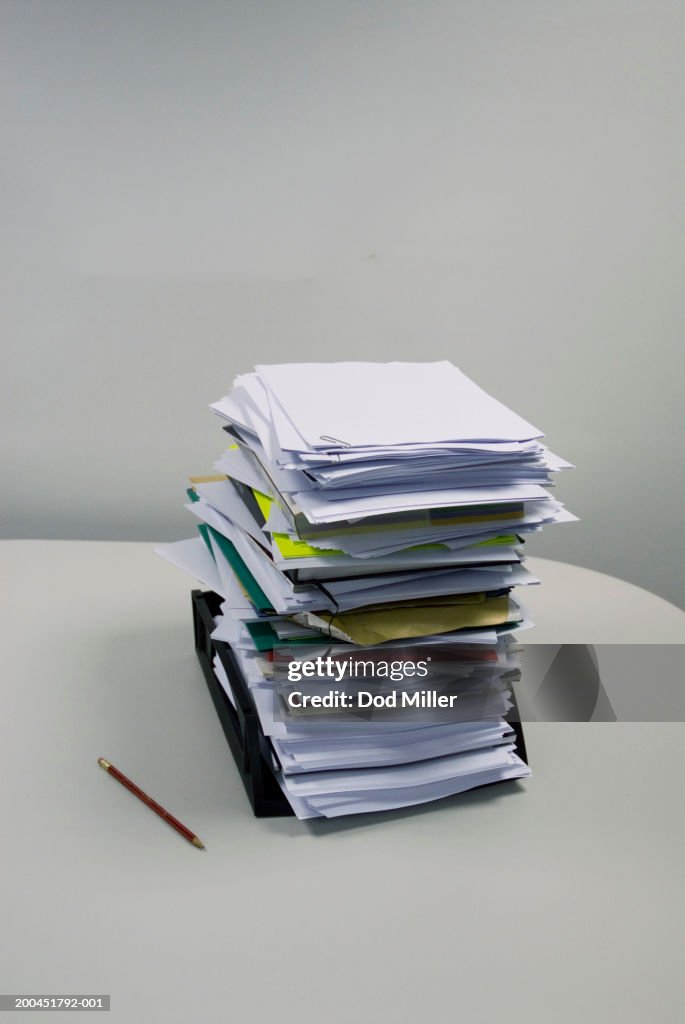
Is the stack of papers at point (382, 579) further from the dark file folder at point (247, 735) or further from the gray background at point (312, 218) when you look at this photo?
the gray background at point (312, 218)

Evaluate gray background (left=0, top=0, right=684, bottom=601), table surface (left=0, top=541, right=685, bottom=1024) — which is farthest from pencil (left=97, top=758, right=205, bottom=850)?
gray background (left=0, top=0, right=684, bottom=601)

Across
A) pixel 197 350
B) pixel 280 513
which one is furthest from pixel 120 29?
pixel 280 513

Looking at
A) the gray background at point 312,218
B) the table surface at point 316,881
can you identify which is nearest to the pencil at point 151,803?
the table surface at point 316,881

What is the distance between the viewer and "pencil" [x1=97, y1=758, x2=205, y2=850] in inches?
34.2

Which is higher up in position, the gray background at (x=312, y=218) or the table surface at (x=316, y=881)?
the gray background at (x=312, y=218)

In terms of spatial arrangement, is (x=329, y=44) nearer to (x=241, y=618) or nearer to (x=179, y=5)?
(x=179, y=5)

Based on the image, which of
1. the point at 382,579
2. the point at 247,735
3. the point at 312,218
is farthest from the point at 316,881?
the point at 312,218

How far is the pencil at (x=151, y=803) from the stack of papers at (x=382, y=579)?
97 mm

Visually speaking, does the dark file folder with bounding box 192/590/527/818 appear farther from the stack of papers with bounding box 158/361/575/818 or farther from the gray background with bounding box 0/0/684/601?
the gray background with bounding box 0/0/684/601

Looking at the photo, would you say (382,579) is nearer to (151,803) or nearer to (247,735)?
(247,735)

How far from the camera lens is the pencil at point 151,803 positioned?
0.87 m

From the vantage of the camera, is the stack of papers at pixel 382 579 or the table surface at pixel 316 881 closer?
the table surface at pixel 316 881

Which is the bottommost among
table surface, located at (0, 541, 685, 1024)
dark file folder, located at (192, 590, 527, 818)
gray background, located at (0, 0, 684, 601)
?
table surface, located at (0, 541, 685, 1024)

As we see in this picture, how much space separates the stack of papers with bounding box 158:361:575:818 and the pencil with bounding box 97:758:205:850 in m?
0.10
